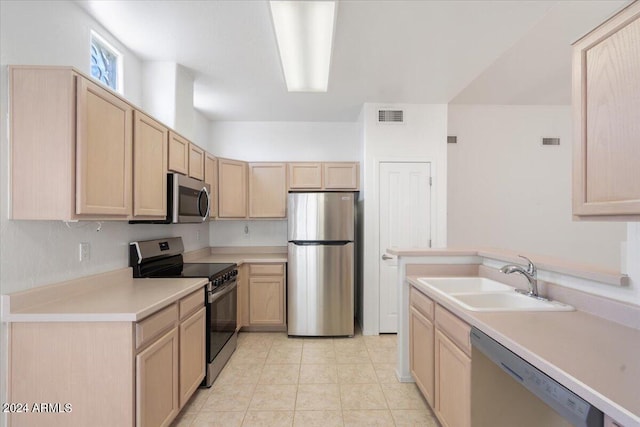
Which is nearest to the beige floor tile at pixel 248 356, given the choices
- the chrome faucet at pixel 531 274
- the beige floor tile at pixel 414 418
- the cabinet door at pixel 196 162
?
the beige floor tile at pixel 414 418

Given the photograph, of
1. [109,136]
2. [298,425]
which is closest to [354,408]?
[298,425]

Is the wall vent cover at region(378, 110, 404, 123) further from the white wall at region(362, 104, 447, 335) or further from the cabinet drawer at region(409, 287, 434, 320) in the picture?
the cabinet drawer at region(409, 287, 434, 320)

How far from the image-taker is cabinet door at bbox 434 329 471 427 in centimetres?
148

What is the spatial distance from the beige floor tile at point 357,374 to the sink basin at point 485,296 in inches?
42.9

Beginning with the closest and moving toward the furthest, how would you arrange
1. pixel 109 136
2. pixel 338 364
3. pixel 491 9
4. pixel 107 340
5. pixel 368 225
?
pixel 107 340, pixel 109 136, pixel 491 9, pixel 338 364, pixel 368 225

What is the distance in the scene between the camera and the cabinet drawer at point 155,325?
1.56m

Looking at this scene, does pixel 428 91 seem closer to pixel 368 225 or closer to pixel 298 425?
pixel 368 225

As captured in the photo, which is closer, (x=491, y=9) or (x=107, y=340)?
(x=107, y=340)

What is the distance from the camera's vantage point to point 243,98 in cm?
351

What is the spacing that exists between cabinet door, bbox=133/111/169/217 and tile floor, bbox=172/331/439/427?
5.09 feet

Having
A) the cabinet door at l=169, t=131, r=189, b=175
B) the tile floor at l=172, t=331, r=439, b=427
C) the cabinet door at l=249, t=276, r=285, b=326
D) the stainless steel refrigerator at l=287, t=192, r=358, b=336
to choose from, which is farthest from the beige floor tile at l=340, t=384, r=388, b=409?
the cabinet door at l=169, t=131, r=189, b=175

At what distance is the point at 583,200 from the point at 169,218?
264 centimetres

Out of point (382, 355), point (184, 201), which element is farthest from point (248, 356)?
point (184, 201)

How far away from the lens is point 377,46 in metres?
2.42
